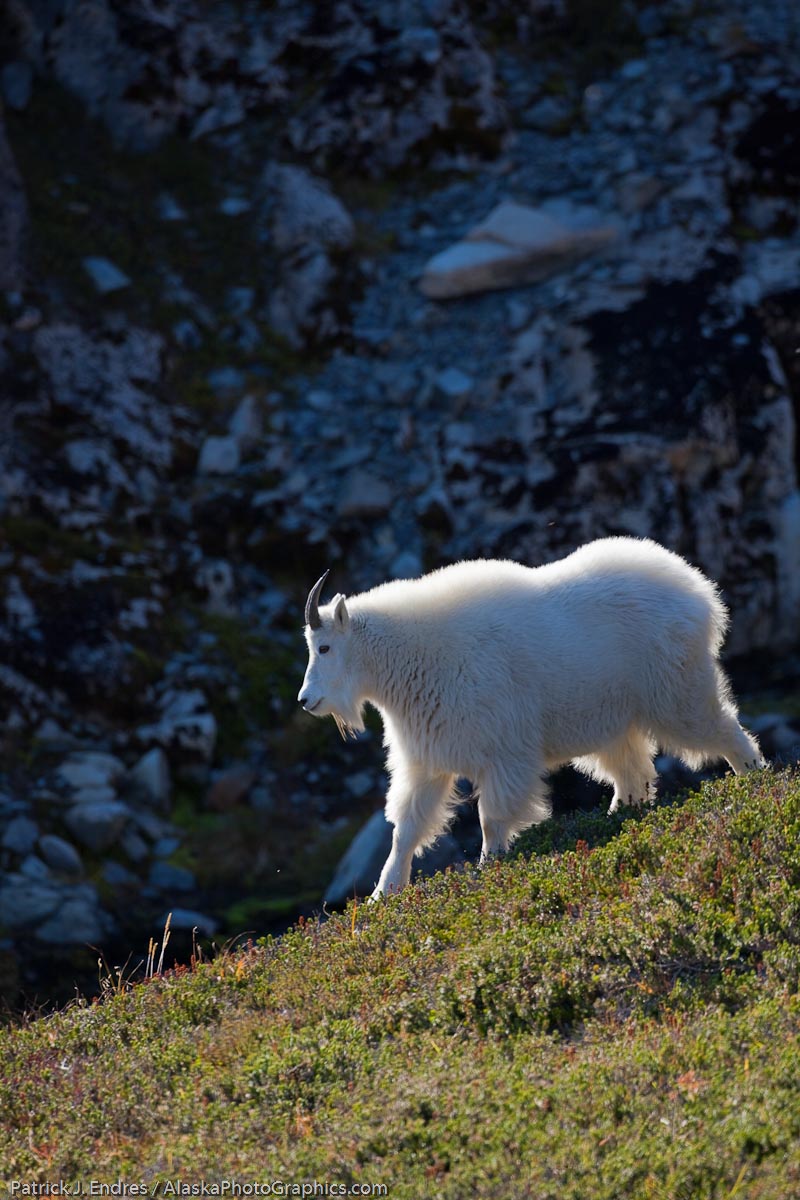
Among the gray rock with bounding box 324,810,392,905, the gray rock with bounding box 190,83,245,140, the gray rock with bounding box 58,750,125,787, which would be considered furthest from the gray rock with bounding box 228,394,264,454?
the gray rock with bounding box 324,810,392,905

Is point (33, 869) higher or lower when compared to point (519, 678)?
lower

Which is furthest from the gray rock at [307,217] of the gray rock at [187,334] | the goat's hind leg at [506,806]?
the goat's hind leg at [506,806]

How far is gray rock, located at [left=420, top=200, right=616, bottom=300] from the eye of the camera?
19.0m

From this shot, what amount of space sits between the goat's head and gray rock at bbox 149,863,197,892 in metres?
4.74

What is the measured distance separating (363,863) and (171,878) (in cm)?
232

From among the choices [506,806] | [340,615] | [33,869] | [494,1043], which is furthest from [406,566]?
[494,1043]

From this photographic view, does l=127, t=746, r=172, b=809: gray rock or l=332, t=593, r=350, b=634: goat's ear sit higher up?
l=332, t=593, r=350, b=634: goat's ear

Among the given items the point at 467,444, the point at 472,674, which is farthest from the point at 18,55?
the point at 472,674

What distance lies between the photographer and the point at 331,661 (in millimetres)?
9836

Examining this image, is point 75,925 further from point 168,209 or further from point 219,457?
point 168,209

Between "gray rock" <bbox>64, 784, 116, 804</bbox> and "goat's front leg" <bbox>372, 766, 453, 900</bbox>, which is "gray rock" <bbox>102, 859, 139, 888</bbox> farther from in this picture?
"goat's front leg" <bbox>372, 766, 453, 900</bbox>

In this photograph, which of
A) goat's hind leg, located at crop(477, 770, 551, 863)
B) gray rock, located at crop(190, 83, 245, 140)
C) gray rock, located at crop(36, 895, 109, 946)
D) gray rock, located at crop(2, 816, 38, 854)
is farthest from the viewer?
gray rock, located at crop(190, 83, 245, 140)

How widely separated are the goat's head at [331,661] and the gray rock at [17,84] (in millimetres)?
14564

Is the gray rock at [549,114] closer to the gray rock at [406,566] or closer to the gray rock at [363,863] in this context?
the gray rock at [406,566]
